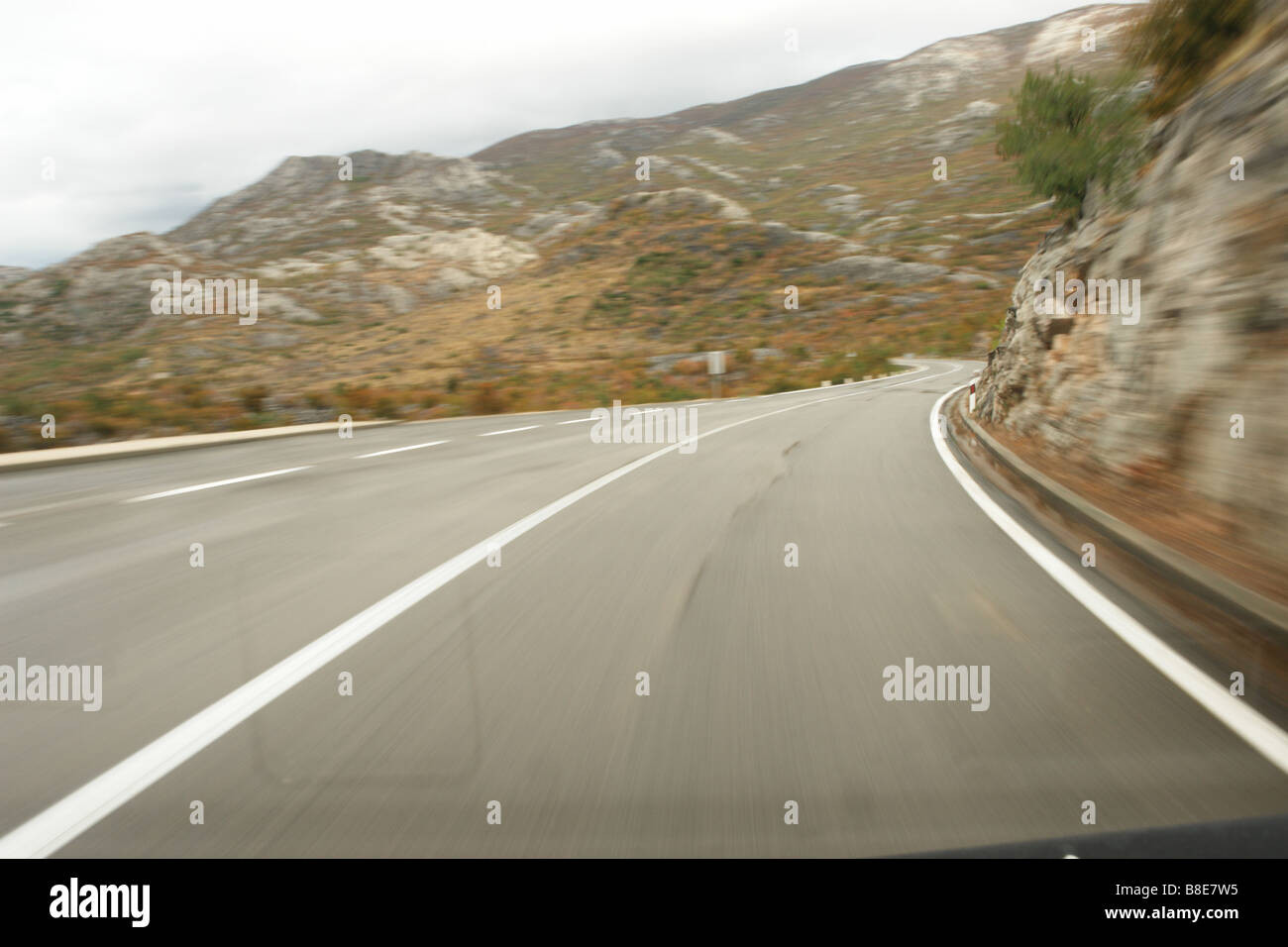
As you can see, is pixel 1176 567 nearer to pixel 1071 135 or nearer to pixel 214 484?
pixel 214 484

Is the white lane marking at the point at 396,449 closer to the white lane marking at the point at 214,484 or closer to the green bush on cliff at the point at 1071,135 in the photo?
the white lane marking at the point at 214,484

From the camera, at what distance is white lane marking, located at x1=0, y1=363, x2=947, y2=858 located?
8.38 ft

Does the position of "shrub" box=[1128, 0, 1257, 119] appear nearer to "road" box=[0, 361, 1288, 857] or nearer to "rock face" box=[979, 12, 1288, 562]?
"rock face" box=[979, 12, 1288, 562]

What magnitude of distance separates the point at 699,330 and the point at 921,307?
2203 cm

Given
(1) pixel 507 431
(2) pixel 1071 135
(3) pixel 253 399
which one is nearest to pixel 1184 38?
(2) pixel 1071 135

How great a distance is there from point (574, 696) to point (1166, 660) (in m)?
2.76

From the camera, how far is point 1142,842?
2260 millimetres

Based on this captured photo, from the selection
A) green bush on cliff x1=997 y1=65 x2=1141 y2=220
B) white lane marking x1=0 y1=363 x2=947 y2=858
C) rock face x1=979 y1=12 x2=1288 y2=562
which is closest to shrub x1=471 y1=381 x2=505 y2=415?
green bush on cliff x1=997 y1=65 x2=1141 y2=220

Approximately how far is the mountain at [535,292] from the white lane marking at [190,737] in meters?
11.8

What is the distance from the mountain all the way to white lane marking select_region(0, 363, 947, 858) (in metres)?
11.8

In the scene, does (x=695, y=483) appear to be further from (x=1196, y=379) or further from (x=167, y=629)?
(x=167, y=629)

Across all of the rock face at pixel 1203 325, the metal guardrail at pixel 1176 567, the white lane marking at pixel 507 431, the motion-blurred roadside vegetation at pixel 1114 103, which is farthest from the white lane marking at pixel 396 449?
the motion-blurred roadside vegetation at pixel 1114 103

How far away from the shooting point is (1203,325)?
653 centimetres
